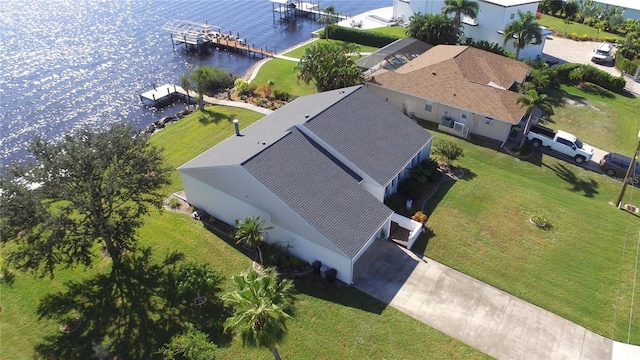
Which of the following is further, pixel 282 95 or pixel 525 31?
pixel 525 31

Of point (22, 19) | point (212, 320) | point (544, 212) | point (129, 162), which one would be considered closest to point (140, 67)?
point (22, 19)

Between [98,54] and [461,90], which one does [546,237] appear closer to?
[461,90]

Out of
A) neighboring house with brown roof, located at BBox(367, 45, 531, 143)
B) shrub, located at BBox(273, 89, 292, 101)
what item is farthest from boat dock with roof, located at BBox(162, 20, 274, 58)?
neighboring house with brown roof, located at BBox(367, 45, 531, 143)

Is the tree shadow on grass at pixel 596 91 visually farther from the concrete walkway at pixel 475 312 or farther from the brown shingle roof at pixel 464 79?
the concrete walkway at pixel 475 312

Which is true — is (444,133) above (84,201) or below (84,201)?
below

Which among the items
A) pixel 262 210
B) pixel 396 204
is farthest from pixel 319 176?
pixel 396 204

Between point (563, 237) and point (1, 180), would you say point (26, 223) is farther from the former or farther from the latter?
point (563, 237)
